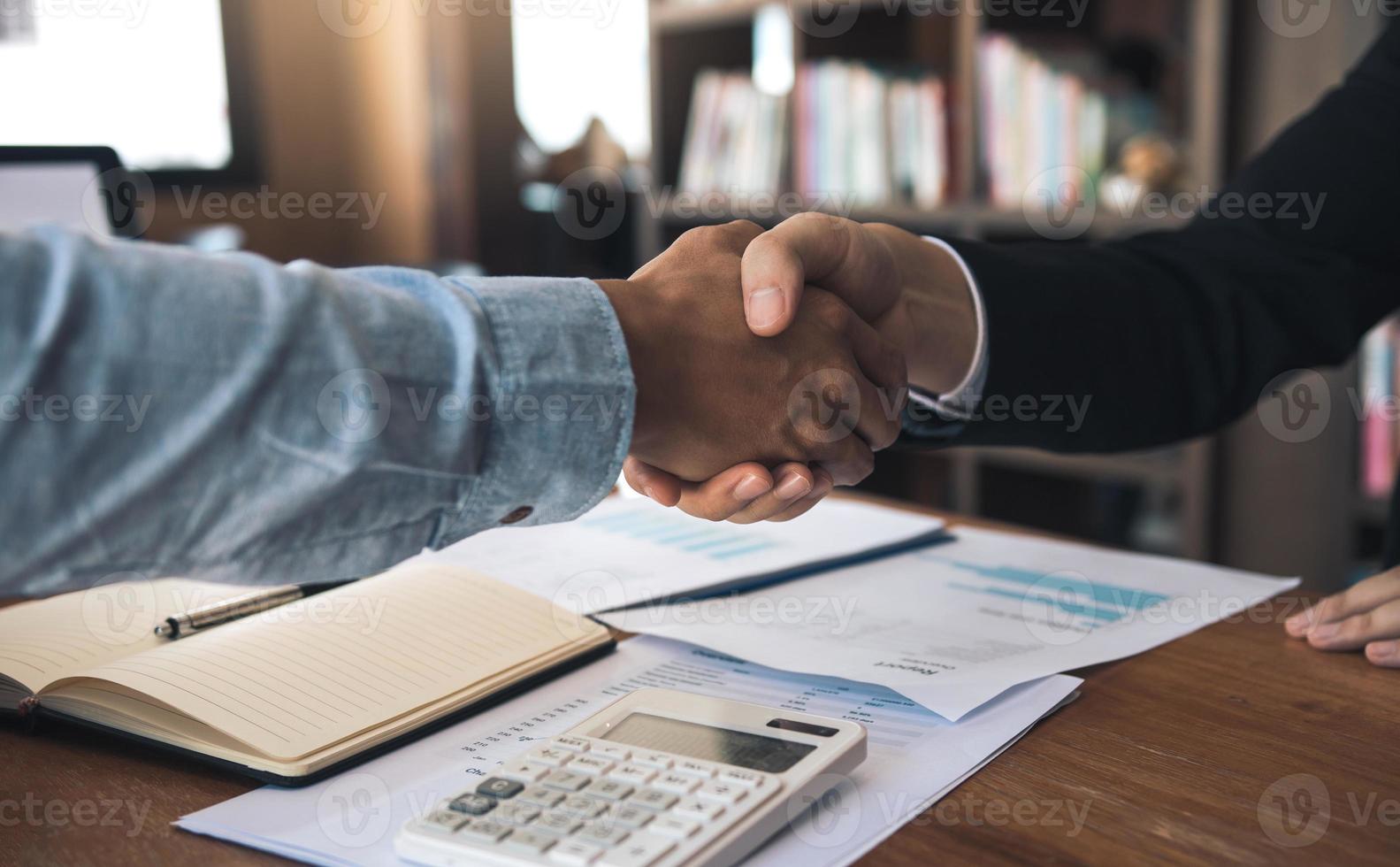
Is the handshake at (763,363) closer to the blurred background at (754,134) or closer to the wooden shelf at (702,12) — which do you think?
the blurred background at (754,134)

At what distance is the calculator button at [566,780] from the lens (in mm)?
475

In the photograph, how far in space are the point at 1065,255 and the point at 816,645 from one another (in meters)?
0.44

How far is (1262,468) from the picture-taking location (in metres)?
1.78

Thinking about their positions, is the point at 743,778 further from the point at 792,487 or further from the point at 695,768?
the point at 792,487

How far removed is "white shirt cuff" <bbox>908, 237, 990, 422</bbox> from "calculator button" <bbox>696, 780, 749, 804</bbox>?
48cm

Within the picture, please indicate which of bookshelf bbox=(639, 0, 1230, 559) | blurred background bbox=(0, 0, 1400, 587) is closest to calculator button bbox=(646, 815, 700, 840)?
blurred background bbox=(0, 0, 1400, 587)

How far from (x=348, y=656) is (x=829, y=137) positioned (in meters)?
1.83

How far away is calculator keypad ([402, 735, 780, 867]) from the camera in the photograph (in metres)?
0.43

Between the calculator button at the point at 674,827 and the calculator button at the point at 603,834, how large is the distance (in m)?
0.01

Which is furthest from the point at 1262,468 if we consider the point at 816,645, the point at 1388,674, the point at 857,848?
the point at 857,848

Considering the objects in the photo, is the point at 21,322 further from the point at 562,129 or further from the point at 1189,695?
the point at 562,129

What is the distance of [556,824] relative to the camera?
1.47ft

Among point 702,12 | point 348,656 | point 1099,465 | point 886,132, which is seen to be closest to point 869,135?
point 886,132

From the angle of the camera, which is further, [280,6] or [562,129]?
[562,129]
